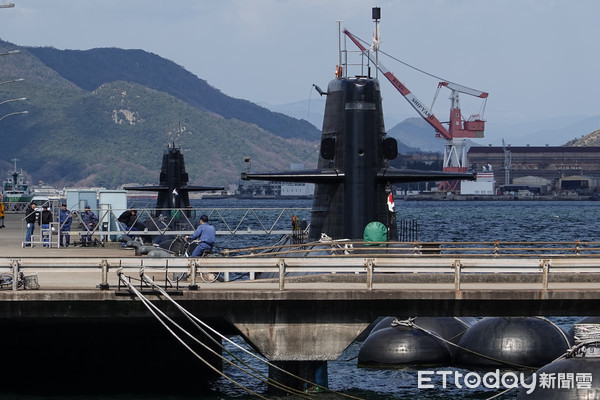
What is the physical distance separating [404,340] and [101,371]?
8658 millimetres

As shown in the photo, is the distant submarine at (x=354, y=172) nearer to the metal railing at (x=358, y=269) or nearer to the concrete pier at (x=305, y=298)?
the metal railing at (x=358, y=269)

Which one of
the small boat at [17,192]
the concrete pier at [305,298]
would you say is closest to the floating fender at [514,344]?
the concrete pier at [305,298]

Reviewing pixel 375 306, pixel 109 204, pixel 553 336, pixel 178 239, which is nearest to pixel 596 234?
pixel 109 204

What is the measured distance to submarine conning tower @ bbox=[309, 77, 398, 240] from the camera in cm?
3356

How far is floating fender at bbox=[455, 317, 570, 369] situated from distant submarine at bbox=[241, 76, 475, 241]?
619cm

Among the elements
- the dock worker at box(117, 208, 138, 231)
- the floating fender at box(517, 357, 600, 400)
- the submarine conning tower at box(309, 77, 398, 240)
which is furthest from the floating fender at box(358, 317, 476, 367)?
the dock worker at box(117, 208, 138, 231)

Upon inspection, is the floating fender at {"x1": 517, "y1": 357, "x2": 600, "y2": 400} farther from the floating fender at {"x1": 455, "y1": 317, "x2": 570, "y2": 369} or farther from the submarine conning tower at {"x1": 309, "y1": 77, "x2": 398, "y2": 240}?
the submarine conning tower at {"x1": 309, "y1": 77, "x2": 398, "y2": 240}

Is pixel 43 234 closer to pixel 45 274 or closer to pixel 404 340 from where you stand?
pixel 45 274

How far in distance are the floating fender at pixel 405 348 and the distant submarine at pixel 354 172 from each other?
4.66 metres

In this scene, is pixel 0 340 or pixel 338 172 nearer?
pixel 0 340

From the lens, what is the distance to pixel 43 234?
44188 millimetres

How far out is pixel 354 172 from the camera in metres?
33.7

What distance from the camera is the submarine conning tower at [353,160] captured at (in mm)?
33562

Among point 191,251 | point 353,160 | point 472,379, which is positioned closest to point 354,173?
point 353,160
